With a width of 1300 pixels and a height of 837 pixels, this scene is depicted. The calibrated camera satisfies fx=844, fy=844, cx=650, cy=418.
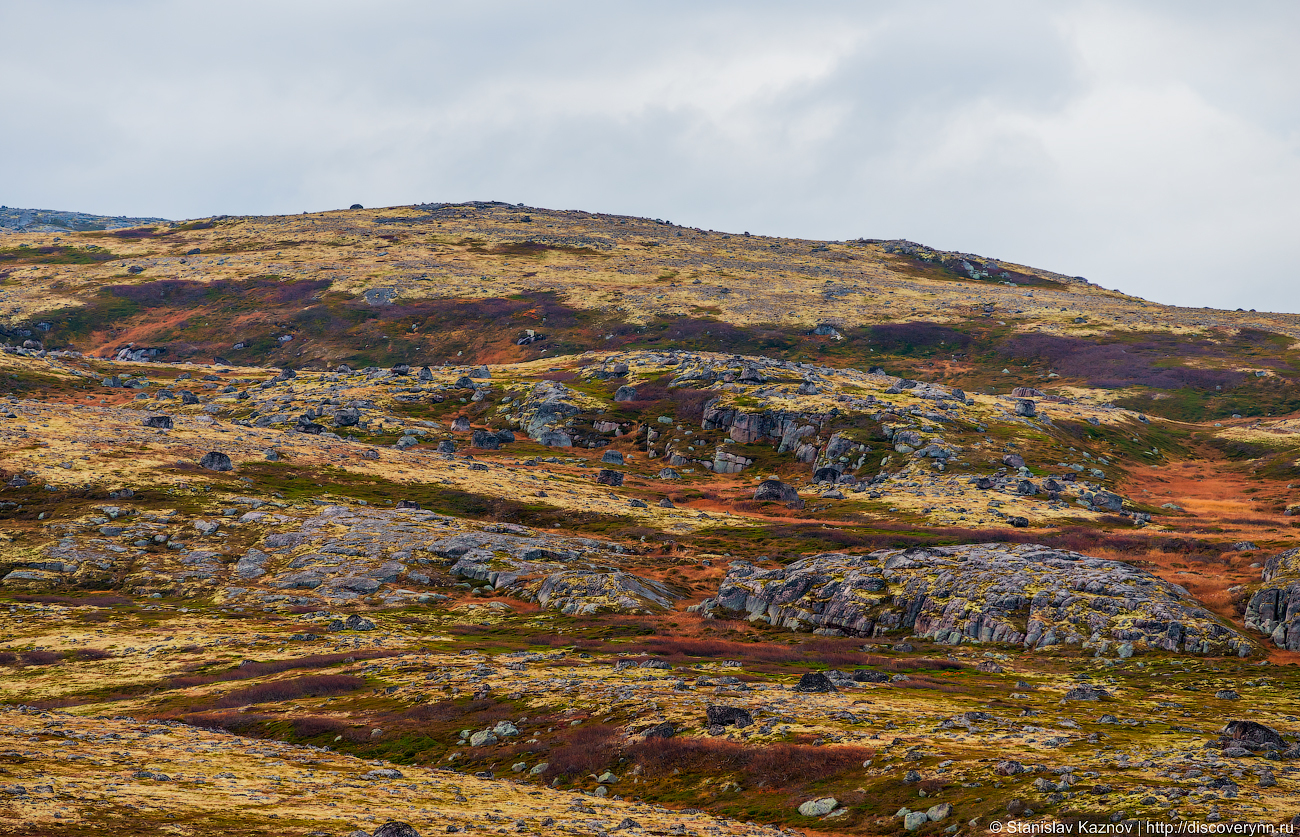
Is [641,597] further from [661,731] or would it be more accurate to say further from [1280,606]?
[1280,606]

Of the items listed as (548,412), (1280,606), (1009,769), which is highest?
(548,412)

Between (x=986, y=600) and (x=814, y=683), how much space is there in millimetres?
21508

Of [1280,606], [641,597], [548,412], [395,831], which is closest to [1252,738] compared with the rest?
[395,831]

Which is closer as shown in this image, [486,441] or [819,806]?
[819,806]

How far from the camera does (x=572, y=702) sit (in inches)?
1410

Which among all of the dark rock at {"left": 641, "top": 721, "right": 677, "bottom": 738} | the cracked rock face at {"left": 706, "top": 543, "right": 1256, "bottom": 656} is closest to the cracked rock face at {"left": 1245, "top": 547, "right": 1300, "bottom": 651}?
the cracked rock face at {"left": 706, "top": 543, "right": 1256, "bottom": 656}

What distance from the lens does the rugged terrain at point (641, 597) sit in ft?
84.2

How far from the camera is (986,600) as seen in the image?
181ft

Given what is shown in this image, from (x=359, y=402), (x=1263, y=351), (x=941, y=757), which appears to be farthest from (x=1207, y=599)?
(x=1263, y=351)

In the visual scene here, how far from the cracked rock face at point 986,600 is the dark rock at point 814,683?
58.5 ft

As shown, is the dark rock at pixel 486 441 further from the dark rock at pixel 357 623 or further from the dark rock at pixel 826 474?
the dark rock at pixel 357 623

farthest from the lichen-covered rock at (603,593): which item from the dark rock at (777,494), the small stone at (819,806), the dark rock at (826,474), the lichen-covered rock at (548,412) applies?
the lichen-covered rock at (548,412)

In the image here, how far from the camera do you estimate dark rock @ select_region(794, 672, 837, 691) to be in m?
38.9

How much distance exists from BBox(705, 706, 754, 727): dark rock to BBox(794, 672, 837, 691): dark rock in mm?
7153
